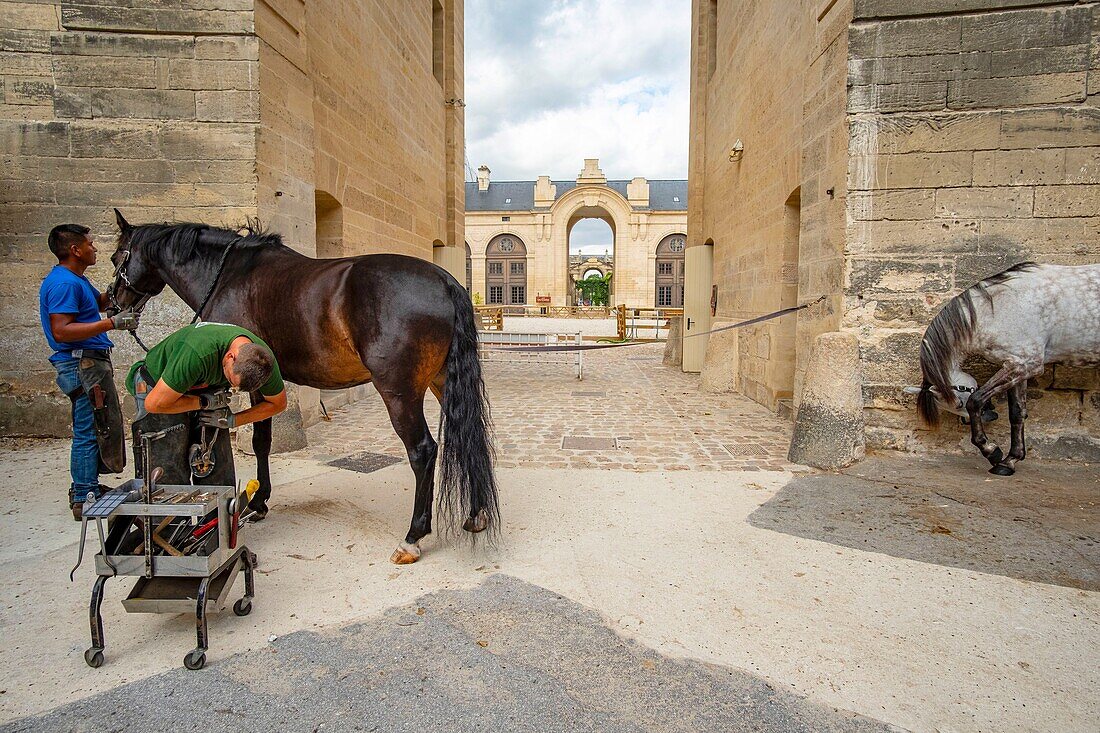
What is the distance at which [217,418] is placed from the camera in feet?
8.61

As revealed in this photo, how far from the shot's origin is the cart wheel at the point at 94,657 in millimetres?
2141

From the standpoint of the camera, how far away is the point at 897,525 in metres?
3.54

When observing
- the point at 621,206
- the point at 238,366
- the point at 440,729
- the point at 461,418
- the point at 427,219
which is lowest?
the point at 440,729

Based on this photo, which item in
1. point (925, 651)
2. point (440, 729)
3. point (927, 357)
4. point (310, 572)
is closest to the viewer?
point (440, 729)

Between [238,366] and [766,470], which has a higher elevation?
[238,366]

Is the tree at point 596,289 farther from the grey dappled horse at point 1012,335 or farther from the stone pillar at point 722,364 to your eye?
the grey dappled horse at point 1012,335

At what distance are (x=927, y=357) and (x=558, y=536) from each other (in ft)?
11.0

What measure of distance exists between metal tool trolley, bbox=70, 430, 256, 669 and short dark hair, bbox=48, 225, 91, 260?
6.07 feet

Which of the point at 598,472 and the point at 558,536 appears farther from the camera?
the point at 598,472

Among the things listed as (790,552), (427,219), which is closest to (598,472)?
(790,552)

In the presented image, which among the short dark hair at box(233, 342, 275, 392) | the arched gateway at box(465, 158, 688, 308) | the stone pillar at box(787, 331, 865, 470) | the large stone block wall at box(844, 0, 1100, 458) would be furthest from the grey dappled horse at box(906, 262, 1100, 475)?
the arched gateway at box(465, 158, 688, 308)

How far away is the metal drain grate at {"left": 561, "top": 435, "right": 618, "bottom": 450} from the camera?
18.0 feet

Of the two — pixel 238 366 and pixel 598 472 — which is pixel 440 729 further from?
pixel 598 472

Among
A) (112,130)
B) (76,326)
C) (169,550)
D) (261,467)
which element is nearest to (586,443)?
(261,467)
